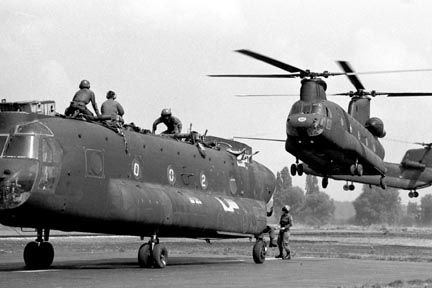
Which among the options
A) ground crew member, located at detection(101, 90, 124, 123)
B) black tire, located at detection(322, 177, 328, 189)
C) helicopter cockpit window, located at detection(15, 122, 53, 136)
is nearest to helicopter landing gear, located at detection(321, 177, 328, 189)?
black tire, located at detection(322, 177, 328, 189)

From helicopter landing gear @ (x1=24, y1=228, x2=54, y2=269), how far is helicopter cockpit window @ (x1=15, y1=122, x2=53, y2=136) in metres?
3.38

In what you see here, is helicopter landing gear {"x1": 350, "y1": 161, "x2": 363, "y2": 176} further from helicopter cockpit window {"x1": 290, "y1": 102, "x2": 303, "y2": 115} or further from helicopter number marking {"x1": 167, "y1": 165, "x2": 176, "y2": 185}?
helicopter number marking {"x1": 167, "y1": 165, "x2": 176, "y2": 185}

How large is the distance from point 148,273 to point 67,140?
14.0 ft

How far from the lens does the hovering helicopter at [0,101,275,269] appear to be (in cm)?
2173

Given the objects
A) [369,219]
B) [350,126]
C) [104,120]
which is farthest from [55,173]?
[369,219]

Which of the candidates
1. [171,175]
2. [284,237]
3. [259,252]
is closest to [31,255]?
[171,175]

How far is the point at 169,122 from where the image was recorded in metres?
30.3

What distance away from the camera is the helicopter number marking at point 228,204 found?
1166 inches

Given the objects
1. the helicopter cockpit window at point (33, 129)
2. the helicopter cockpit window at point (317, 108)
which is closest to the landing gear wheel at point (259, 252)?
the helicopter cockpit window at point (33, 129)

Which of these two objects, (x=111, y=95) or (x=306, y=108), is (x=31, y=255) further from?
(x=306, y=108)

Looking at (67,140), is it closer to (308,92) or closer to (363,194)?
(308,92)

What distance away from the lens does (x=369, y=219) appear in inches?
7436

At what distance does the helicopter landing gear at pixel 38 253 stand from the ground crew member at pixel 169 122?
7.10 metres

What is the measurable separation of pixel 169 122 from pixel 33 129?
349 inches
